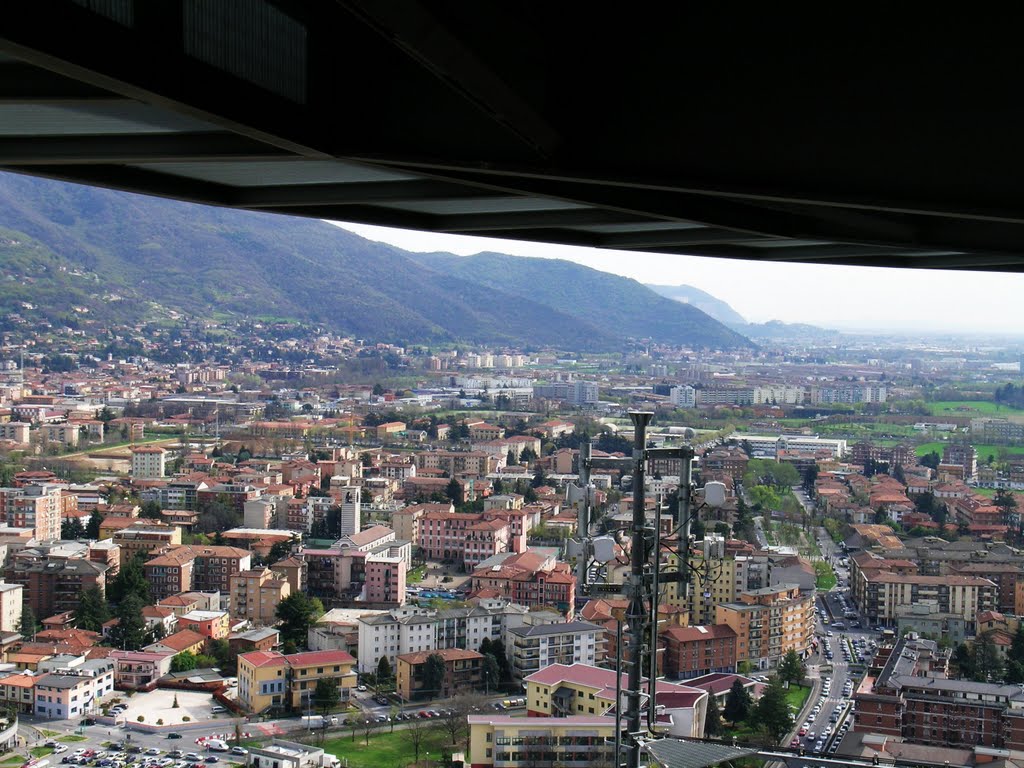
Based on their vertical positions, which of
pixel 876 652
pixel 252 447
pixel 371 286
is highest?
pixel 371 286

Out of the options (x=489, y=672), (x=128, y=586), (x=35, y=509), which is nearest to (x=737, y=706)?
(x=489, y=672)

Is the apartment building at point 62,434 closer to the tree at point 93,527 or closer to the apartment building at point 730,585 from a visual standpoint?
the tree at point 93,527

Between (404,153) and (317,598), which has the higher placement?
(404,153)

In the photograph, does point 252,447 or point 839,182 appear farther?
point 252,447

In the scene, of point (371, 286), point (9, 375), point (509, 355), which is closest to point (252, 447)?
point (9, 375)

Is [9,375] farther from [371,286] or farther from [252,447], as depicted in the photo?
[371,286]

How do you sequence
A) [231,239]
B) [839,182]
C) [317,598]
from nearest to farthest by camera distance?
[839,182], [317,598], [231,239]

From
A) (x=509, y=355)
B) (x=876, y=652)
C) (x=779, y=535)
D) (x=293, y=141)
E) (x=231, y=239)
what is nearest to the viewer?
(x=293, y=141)
